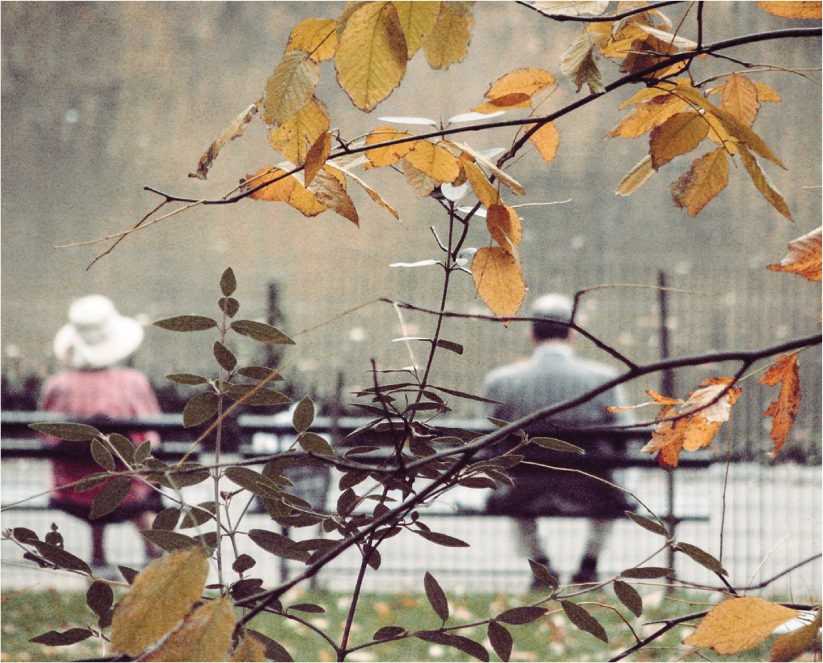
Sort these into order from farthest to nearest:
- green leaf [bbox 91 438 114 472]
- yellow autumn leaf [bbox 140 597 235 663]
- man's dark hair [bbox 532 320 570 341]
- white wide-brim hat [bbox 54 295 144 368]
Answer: white wide-brim hat [bbox 54 295 144 368]
man's dark hair [bbox 532 320 570 341]
green leaf [bbox 91 438 114 472]
yellow autumn leaf [bbox 140 597 235 663]

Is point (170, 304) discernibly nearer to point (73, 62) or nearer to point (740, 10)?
point (73, 62)

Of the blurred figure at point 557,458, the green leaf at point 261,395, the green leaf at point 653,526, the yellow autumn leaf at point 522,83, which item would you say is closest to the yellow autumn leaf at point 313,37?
the yellow autumn leaf at point 522,83

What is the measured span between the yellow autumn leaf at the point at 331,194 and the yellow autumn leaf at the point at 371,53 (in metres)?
0.07

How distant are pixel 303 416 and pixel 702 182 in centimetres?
38

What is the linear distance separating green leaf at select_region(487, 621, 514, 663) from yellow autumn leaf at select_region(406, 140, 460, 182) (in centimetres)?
38

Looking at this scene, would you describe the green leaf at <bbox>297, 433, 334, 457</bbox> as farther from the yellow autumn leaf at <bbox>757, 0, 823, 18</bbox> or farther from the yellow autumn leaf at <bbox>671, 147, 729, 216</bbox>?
the yellow autumn leaf at <bbox>757, 0, 823, 18</bbox>

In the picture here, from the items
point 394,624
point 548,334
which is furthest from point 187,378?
point 548,334

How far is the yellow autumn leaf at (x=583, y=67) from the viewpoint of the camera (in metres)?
0.54

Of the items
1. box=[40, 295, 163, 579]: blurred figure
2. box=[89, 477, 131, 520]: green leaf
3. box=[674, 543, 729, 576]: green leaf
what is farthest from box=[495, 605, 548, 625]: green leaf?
box=[40, 295, 163, 579]: blurred figure

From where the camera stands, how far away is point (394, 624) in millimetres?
3455

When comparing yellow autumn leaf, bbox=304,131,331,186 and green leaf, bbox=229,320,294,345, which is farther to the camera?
green leaf, bbox=229,320,294,345

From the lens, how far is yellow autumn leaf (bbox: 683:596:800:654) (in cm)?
45

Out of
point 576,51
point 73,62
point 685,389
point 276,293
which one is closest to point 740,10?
point 685,389

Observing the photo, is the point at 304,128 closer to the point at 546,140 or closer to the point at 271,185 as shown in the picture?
the point at 271,185
